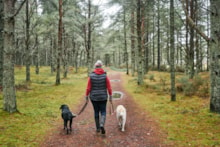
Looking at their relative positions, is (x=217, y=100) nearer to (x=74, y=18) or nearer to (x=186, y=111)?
(x=186, y=111)

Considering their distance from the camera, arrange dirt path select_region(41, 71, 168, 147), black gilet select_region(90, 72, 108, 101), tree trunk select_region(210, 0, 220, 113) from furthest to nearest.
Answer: tree trunk select_region(210, 0, 220, 113) → black gilet select_region(90, 72, 108, 101) → dirt path select_region(41, 71, 168, 147)

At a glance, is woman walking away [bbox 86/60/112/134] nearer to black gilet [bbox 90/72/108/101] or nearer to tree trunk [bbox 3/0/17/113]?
black gilet [bbox 90/72/108/101]

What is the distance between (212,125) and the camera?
5824 mm

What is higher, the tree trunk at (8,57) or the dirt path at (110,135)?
the tree trunk at (8,57)

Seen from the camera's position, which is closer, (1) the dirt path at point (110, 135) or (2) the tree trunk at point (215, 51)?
(1) the dirt path at point (110, 135)

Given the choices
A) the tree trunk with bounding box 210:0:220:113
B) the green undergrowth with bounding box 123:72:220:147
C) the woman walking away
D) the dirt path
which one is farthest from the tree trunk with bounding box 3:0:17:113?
the tree trunk with bounding box 210:0:220:113

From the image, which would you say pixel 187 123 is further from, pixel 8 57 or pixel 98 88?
pixel 8 57

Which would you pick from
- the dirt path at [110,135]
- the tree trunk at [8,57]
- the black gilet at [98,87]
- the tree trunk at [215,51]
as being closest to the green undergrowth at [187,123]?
the dirt path at [110,135]

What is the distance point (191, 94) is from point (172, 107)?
3.03 metres

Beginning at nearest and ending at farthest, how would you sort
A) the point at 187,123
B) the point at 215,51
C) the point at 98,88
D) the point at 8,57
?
the point at 98,88 → the point at 187,123 → the point at 215,51 → the point at 8,57

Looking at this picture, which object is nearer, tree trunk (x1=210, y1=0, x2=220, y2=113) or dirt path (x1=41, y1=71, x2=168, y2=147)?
dirt path (x1=41, y1=71, x2=168, y2=147)

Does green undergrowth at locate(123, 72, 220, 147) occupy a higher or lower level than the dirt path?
higher

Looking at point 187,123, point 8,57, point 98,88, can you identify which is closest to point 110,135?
point 98,88

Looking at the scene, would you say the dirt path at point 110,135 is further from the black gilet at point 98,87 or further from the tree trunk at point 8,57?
the tree trunk at point 8,57
